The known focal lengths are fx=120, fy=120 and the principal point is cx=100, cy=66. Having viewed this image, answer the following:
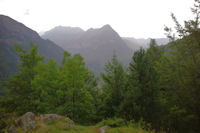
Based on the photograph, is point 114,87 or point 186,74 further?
point 114,87

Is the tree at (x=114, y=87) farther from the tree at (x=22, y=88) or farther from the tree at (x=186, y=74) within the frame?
the tree at (x=22, y=88)

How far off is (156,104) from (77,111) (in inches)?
270

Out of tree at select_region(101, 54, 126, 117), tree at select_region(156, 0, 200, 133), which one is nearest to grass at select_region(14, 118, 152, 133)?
tree at select_region(156, 0, 200, 133)

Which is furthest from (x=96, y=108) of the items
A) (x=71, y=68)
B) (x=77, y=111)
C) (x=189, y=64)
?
(x=189, y=64)

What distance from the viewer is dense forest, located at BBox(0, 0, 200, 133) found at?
22.3 ft

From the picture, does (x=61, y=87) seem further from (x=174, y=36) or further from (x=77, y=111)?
(x=174, y=36)

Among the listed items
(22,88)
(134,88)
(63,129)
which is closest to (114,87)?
(134,88)

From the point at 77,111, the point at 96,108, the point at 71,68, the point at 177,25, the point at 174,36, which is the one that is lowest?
the point at 96,108

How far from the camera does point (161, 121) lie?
31.4 feet

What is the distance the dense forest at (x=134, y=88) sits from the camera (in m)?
6.80

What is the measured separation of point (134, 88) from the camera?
1027 cm

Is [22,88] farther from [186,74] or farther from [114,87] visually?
[186,74]

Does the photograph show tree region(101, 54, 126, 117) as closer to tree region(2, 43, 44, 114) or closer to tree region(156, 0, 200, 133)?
tree region(156, 0, 200, 133)

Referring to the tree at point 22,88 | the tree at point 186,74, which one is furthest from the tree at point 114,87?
the tree at point 22,88
